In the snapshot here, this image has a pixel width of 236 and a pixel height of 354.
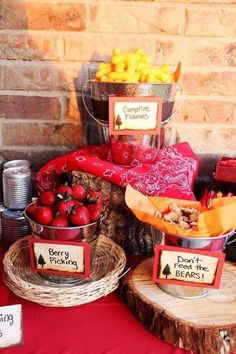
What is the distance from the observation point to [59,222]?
2.67ft

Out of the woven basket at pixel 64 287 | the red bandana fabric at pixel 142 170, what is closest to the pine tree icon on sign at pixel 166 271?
the woven basket at pixel 64 287

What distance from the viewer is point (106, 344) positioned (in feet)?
2.49

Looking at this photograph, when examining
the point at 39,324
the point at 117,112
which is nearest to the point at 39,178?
the point at 117,112

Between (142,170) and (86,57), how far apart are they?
0.38m

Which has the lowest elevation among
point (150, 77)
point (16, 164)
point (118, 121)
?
point (16, 164)

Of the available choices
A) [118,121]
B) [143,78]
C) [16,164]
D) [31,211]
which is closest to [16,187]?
[16,164]

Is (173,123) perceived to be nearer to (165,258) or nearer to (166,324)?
(165,258)

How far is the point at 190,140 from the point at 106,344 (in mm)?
673

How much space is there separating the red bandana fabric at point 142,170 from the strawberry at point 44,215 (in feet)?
0.61

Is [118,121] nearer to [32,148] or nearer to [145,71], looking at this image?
[145,71]

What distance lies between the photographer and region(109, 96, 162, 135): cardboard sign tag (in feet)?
3.09

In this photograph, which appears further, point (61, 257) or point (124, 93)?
point (124, 93)

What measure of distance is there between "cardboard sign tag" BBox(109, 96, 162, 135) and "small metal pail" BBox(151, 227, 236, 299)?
0.26 m

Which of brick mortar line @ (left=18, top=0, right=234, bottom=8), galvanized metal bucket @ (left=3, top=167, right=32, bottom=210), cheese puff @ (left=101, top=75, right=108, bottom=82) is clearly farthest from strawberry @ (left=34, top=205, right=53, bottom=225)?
brick mortar line @ (left=18, top=0, right=234, bottom=8)
